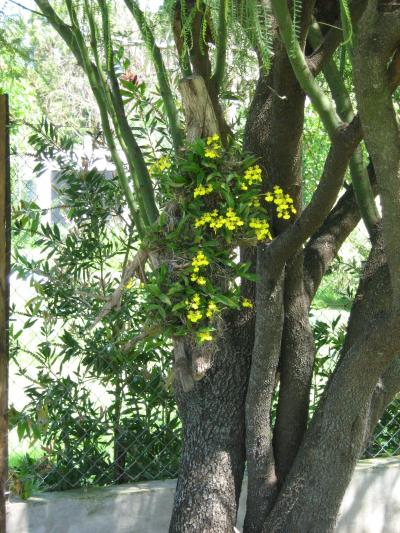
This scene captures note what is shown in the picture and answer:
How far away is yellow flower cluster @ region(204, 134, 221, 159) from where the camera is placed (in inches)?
99.3

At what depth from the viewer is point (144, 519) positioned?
3.42m

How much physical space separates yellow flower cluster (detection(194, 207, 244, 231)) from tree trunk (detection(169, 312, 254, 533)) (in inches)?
18.2

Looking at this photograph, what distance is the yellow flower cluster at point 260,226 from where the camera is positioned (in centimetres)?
257

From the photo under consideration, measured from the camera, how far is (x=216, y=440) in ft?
9.56

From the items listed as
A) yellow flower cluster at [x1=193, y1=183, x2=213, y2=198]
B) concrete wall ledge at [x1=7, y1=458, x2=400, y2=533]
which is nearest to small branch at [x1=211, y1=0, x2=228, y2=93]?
yellow flower cluster at [x1=193, y1=183, x2=213, y2=198]

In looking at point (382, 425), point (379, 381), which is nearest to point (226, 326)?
point (379, 381)

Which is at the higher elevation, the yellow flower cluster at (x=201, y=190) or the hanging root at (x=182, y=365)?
the yellow flower cluster at (x=201, y=190)

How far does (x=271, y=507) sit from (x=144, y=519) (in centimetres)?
77

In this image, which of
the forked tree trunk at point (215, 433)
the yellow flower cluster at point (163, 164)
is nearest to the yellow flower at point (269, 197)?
the yellow flower cluster at point (163, 164)

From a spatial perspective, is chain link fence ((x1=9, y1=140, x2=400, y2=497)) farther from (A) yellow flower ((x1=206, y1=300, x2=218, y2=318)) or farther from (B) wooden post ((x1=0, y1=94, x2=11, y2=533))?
(A) yellow flower ((x1=206, y1=300, x2=218, y2=318))

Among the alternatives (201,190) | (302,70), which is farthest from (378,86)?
(201,190)

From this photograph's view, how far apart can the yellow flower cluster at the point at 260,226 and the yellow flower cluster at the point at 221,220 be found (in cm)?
5

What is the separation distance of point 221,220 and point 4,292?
36.7 inches

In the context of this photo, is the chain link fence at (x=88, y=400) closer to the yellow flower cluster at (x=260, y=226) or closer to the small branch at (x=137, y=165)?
the small branch at (x=137, y=165)
